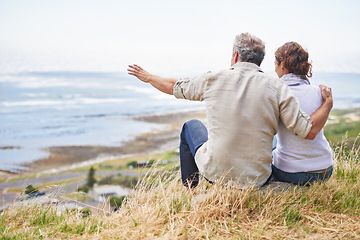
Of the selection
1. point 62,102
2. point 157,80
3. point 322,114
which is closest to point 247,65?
point 322,114

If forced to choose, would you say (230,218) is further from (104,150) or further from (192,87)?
(104,150)

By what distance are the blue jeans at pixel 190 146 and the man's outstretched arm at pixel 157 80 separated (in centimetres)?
38

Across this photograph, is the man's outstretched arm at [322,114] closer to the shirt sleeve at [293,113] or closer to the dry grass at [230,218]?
the shirt sleeve at [293,113]

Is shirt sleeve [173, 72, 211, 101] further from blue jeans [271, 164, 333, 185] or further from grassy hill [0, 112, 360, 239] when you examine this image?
blue jeans [271, 164, 333, 185]

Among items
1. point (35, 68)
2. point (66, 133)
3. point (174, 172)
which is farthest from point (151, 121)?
point (35, 68)

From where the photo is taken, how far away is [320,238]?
7.60 ft

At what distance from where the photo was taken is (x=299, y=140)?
2.54 meters

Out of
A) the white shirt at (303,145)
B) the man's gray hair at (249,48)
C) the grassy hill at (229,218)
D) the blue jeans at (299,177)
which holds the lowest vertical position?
the grassy hill at (229,218)

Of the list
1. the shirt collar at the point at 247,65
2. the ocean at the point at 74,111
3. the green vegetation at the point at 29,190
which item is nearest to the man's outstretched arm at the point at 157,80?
the shirt collar at the point at 247,65

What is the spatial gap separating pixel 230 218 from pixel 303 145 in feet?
2.31

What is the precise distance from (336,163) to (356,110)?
45004 mm

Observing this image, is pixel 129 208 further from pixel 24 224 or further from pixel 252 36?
pixel 252 36

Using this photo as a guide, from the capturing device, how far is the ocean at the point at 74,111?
3409 cm

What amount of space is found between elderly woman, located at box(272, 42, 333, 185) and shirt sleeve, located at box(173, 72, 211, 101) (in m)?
0.59
